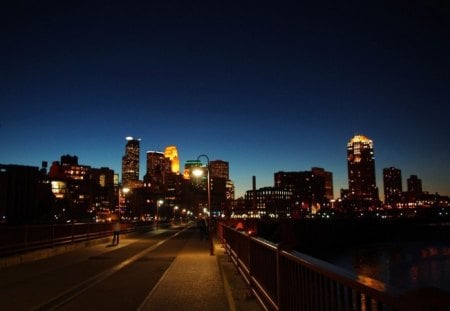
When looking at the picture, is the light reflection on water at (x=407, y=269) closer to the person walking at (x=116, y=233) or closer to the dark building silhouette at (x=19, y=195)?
the person walking at (x=116, y=233)

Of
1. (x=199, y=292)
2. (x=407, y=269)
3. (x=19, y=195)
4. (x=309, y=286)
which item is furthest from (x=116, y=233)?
(x=19, y=195)

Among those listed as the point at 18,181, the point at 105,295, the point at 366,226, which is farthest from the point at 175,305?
the point at 366,226

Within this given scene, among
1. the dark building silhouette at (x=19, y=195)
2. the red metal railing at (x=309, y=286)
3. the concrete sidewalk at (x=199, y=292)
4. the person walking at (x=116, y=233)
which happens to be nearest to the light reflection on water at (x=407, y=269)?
the person walking at (x=116, y=233)

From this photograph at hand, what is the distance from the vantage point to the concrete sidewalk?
10227mm

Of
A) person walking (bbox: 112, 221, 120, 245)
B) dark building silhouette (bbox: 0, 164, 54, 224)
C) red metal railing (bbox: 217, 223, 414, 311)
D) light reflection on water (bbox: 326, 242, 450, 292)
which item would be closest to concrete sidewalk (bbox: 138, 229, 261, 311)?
red metal railing (bbox: 217, 223, 414, 311)

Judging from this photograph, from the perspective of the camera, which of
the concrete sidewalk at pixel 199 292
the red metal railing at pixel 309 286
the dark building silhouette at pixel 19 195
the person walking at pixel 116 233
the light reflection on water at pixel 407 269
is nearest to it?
the red metal railing at pixel 309 286

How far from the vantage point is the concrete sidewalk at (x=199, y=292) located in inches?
403

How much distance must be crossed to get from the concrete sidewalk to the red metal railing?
0.84 meters

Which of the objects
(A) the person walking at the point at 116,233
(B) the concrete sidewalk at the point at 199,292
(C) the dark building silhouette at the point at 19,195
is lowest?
(B) the concrete sidewalk at the point at 199,292

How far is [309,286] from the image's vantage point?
530cm

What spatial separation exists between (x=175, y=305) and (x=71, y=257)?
1458 centimetres

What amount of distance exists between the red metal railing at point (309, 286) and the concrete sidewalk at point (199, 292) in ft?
2.74

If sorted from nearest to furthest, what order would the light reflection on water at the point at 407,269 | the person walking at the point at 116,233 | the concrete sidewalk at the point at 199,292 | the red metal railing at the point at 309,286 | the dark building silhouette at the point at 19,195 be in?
the red metal railing at the point at 309,286 → the concrete sidewalk at the point at 199,292 → the person walking at the point at 116,233 → the light reflection on water at the point at 407,269 → the dark building silhouette at the point at 19,195

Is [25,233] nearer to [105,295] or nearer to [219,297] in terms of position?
[105,295]
